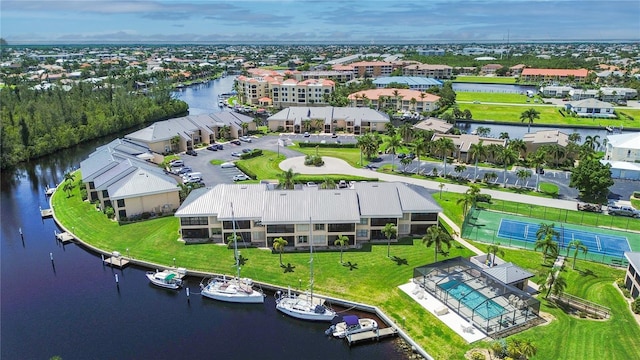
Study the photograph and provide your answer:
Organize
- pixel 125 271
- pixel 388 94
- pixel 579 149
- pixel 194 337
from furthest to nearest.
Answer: pixel 388 94 → pixel 579 149 → pixel 125 271 → pixel 194 337

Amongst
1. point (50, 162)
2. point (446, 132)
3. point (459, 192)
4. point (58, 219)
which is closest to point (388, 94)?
point (446, 132)

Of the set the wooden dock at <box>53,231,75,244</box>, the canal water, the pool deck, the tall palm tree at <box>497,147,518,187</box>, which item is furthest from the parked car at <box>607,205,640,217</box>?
the wooden dock at <box>53,231,75,244</box>

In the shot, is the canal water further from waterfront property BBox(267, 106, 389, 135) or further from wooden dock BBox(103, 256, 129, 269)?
waterfront property BBox(267, 106, 389, 135)

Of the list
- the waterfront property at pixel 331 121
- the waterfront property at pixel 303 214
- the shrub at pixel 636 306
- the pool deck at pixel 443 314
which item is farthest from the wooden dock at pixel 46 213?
the shrub at pixel 636 306

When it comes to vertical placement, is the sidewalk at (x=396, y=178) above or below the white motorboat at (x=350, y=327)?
above

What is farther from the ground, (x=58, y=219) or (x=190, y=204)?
(x=190, y=204)

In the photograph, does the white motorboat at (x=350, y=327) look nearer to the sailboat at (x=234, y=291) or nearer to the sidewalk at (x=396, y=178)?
the sailboat at (x=234, y=291)

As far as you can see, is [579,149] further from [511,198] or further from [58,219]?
[58,219]
